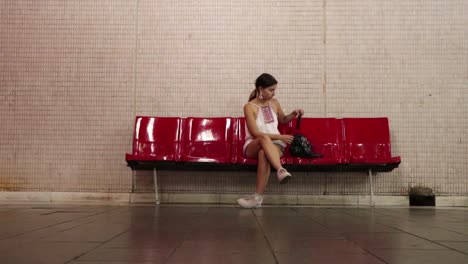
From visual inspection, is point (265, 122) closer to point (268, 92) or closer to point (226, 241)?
point (268, 92)

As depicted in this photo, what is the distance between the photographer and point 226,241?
1.86 metres

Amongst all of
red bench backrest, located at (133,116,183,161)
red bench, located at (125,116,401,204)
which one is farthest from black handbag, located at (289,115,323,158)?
red bench backrest, located at (133,116,183,161)

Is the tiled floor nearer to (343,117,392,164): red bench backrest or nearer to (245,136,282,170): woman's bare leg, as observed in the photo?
(245,136,282,170): woman's bare leg

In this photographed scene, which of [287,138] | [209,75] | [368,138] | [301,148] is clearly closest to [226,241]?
[287,138]

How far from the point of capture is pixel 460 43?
188 inches

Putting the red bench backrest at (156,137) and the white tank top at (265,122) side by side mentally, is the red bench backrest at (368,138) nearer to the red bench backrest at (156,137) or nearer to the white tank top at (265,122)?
the white tank top at (265,122)

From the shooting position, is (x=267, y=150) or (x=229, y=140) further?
(x=229, y=140)

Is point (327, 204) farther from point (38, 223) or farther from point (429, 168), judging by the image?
point (38, 223)

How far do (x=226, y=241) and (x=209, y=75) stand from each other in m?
3.18

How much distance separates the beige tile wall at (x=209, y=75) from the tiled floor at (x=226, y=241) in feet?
6.75

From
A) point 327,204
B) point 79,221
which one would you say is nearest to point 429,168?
point 327,204

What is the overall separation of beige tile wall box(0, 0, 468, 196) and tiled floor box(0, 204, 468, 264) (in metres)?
2.06

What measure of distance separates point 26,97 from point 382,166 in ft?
12.8

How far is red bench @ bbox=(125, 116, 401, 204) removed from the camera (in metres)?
4.34
